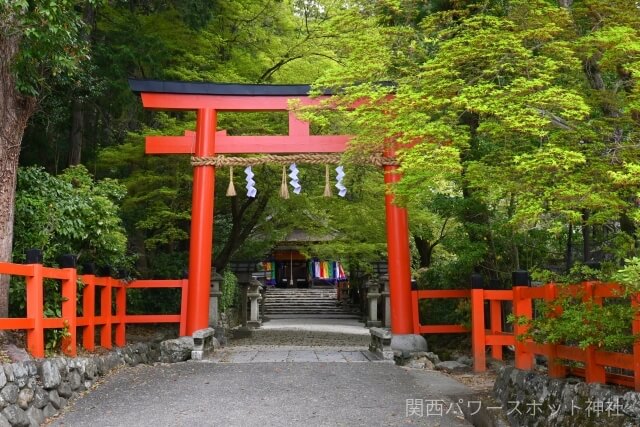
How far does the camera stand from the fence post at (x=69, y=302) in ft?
28.3

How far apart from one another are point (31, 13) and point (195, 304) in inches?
235

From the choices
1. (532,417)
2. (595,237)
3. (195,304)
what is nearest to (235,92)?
(195,304)

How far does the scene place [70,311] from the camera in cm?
877

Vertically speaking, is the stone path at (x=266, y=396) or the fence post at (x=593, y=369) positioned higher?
the fence post at (x=593, y=369)

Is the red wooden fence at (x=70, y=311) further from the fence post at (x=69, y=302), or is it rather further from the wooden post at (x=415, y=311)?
the wooden post at (x=415, y=311)

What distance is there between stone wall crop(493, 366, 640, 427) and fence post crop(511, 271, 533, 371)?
0.16 metres

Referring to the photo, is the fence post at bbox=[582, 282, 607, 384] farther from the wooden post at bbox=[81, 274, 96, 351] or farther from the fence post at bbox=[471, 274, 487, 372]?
the wooden post at bbox=[81, 274, 96, 351]

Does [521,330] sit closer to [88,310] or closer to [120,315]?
[88,310]

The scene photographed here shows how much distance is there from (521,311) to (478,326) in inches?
96.3

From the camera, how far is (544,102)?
6.66m

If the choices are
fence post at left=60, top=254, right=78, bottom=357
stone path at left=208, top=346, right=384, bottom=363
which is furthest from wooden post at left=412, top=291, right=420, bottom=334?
fence post at left=60, top=254, right=78, bottom=357

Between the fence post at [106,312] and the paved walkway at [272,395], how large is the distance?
2.98 ft

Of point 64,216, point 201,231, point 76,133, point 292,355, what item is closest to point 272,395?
point 292,355

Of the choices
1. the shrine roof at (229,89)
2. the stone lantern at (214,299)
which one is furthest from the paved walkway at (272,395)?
the shrine roof at (229,89)
